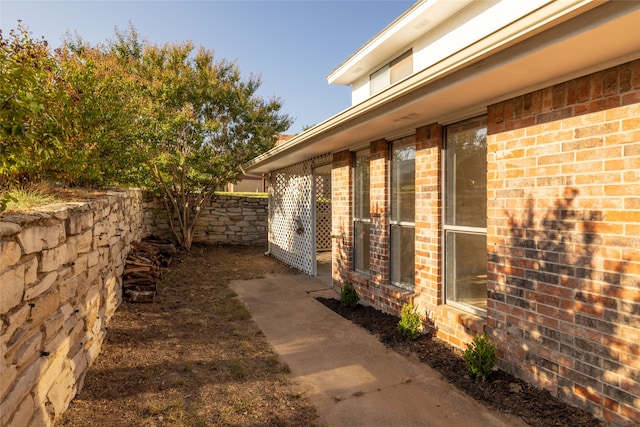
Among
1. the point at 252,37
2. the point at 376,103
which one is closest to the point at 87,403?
the point at 376,103

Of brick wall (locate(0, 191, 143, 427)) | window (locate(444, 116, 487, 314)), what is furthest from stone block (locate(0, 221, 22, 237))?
window (locate(444, 116, 487, 314))

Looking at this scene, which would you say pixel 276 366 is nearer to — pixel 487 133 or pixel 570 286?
pixel 570 286

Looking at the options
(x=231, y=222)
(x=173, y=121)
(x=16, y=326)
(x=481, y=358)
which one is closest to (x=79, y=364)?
(x=16, y=326)

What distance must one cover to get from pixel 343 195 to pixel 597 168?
13.0 feet

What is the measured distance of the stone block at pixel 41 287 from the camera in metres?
Answer: 2.12

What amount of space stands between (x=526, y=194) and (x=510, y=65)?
→ 1.10 m

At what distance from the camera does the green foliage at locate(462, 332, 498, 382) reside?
10.1ft

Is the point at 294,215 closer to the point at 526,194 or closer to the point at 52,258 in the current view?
the point at 526,194

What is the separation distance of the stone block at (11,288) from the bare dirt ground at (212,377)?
112 centimetres

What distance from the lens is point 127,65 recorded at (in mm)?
9578

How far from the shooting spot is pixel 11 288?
6.24 ft

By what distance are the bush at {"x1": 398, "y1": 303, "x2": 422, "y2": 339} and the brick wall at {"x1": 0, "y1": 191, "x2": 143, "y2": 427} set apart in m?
3.21

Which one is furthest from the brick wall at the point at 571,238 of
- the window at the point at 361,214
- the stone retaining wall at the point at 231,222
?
the stone retaining wall at the point at 231,222

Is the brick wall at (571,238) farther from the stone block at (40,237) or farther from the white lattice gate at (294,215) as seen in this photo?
the white lattice gate at (294,215)
